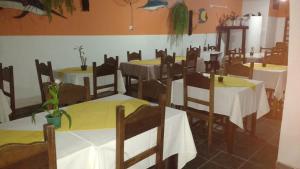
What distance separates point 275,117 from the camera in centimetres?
389

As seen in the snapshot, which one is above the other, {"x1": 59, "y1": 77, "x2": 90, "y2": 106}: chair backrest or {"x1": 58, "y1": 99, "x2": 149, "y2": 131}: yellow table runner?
{"x1": 59, "y1": 77, "x2": 90, "y2": 106}: chair backrest

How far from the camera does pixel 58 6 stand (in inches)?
171

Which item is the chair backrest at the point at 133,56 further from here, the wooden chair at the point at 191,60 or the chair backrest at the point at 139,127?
the chair backrest at the point at 139,127

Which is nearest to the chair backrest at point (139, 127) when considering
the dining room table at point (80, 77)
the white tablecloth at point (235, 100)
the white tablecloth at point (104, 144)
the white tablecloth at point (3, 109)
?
the white tablecloth at point (104, 144)

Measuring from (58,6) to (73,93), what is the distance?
107 inches

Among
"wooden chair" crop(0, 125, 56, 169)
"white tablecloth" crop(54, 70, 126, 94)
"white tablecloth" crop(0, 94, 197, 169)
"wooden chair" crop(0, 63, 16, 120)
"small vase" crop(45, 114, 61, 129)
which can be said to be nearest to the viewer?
"wooden chair" crop(0, 125, 56, 169)

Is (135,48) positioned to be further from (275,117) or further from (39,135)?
(39,135)

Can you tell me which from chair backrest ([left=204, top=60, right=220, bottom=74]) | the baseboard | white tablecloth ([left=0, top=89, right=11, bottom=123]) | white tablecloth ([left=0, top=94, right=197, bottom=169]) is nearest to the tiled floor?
the baseboard

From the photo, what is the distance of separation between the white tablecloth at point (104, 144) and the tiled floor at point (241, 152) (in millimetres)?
681

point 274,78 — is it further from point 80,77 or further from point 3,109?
point 3,109

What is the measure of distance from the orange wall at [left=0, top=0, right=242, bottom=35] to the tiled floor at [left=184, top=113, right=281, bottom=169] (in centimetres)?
300

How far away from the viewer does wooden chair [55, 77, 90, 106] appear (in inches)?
84.0

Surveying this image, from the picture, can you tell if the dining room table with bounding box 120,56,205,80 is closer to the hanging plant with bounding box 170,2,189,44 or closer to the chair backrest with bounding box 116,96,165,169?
the hanging plant with bounding box 170,2,189,44

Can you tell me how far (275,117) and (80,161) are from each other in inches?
133
